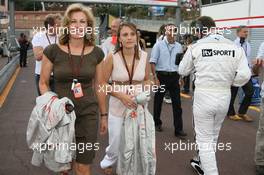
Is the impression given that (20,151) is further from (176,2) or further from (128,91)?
(176,2)

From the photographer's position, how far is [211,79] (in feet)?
15.9

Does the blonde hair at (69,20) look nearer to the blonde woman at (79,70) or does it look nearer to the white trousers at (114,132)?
the blonde woman at (79,70)

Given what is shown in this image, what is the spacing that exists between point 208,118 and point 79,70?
5.40 feet

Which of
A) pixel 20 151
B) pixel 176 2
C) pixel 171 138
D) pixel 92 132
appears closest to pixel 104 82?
pixel 92 132

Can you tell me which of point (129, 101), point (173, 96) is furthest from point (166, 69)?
point (129, 101)

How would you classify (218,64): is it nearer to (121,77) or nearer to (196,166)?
(121,77)

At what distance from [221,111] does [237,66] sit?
1.73ft

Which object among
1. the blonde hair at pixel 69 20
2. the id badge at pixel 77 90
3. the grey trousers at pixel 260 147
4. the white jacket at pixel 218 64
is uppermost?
the blonde hair at pixel 69 20

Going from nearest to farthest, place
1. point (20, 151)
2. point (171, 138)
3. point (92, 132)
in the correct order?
point (92, 132) → point (20, 151) → point (171, 138)

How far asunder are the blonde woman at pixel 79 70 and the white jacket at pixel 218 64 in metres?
1.23

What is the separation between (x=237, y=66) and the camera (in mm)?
4918

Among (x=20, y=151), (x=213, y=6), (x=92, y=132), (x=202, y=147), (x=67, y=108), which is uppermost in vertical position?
(x=213, y=6)

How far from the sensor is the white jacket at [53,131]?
3.89 metres

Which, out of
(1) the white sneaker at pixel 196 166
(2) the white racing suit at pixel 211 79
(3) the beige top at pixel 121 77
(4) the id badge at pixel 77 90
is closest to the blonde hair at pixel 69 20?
(4) the id badge at pixel 77 90
